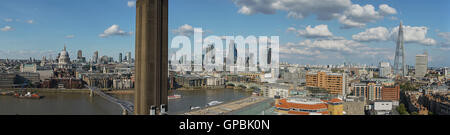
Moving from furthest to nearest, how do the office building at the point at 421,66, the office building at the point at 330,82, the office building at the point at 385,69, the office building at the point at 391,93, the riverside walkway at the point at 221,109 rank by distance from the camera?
the office building at the point at 385,69 < the office building at the point at 421,66 < the office building at the point at 330,82 < the office building at the point at 391,93 < the riverside walkway at the point at 221,109

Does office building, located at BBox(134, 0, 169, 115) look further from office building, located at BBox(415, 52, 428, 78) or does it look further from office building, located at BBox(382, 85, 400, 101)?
office building, located at BBox(415, 52, 428, 78)

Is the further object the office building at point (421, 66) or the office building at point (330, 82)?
the office building at point (421, 66)

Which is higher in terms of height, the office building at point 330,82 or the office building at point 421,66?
the office building at point 421,66

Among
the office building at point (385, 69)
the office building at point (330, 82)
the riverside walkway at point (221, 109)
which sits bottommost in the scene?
the riverside walkway at point (221, 109)

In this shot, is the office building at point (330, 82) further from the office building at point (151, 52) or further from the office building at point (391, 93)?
the office building at point (151, 52)

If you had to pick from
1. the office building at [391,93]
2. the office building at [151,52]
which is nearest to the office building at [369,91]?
the office building at [391,93]

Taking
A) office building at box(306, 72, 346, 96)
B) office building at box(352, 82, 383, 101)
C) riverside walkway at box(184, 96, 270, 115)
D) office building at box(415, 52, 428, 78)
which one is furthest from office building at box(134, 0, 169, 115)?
office building at box(415, 52, 428, 78)

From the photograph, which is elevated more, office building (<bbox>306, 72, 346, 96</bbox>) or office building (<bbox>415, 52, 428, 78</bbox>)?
office building (<bbox>415, 52, 428, 78</bbox>)
